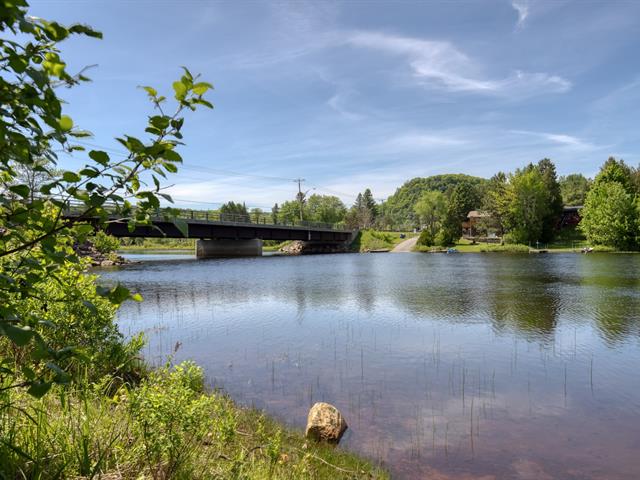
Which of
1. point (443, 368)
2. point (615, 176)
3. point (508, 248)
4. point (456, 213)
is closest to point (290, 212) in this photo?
point (456, 213)

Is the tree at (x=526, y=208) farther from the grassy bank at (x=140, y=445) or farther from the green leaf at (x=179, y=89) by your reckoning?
the green leaf at (x=179, y=89)

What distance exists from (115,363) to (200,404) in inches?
219

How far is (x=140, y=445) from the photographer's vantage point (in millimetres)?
5734

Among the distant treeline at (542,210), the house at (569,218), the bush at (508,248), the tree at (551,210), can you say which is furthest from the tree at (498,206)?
the house at (569,218)

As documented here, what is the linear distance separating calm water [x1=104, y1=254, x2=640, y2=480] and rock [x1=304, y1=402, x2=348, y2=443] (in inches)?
15.7

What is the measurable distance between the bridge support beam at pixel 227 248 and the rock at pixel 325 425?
296ft

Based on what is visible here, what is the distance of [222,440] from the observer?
783 centimetres

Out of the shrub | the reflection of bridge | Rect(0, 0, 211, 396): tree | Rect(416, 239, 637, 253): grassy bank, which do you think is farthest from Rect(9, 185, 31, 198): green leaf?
Rect(416, 239, 637, 253): grassy bank

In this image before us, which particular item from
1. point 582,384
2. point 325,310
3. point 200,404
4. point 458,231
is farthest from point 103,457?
point 458,231

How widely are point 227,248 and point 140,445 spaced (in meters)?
96.4

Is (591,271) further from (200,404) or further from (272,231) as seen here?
(272,231)

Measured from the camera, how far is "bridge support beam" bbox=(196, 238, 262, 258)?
327 ft

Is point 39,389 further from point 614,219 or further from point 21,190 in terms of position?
point 614,219

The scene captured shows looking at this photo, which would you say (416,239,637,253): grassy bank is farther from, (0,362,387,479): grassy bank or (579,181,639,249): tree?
(0,362,387,479): grassy bank
